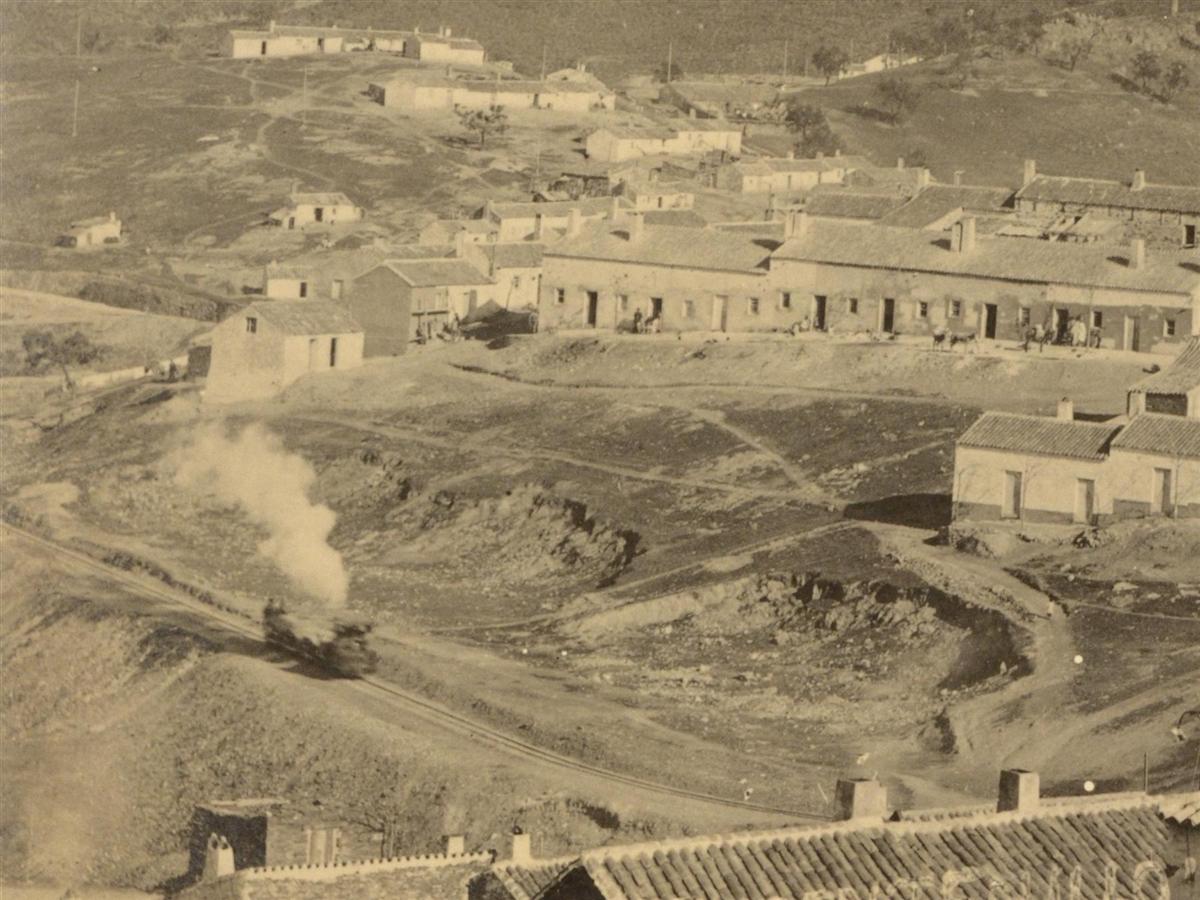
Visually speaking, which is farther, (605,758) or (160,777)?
(160,777)

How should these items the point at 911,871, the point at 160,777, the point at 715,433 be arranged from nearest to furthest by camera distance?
the point at 911,871, the point at 160,777, the point at 715,433

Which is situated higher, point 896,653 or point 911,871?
point 911,871

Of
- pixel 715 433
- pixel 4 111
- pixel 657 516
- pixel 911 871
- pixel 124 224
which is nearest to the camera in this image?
pixel 911 871

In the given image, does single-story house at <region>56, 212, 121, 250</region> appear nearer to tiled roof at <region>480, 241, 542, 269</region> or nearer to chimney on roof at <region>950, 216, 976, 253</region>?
tiled roof at <region>480, 241, 542, 269</region>

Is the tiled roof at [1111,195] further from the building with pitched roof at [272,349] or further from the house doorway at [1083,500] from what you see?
the house doorway at [1083,500]

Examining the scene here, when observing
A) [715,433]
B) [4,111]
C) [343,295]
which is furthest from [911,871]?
[4,111]

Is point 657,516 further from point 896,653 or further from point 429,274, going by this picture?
point 429,274
